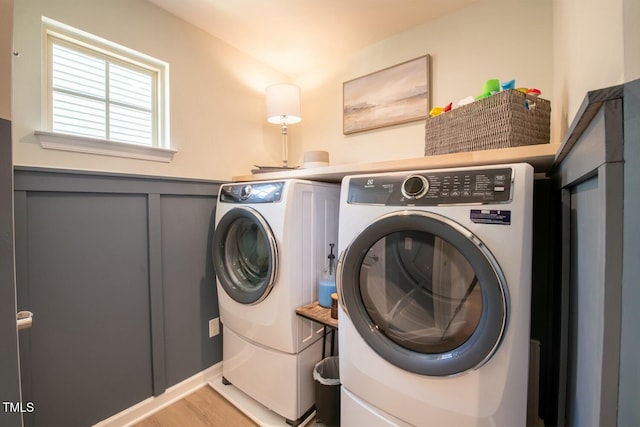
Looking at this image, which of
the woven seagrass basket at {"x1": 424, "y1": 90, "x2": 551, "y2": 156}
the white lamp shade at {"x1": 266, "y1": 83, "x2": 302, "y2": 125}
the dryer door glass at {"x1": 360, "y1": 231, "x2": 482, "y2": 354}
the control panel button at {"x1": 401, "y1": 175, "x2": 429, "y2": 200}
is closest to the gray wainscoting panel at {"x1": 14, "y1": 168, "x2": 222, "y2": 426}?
the white lamp shade at {"x1": 266, "y1": 83, "x2": 302, "y2": 125}

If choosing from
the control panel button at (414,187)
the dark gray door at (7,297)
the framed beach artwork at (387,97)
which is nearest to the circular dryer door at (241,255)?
the control panel button at (414,187)

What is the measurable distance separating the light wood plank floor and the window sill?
4.59 feet

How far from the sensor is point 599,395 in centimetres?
37

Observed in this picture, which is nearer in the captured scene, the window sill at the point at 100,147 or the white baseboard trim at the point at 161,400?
the window sill at the point at 100,147

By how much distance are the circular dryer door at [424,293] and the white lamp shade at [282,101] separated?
50.4 inches

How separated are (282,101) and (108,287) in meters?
1.50

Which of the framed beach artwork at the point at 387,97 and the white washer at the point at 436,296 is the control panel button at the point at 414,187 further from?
the framed beach artwork at the point at 387,97

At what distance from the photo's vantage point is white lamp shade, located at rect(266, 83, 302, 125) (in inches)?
73.2

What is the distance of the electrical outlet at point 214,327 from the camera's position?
5.67ft

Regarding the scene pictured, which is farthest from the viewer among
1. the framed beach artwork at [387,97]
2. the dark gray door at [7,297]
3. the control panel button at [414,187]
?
the framed beach artwork at [387,97]

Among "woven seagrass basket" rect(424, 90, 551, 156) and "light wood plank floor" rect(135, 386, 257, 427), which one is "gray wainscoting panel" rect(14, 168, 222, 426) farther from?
"woven seagrass basket" rect(424, 90, 551, 156)

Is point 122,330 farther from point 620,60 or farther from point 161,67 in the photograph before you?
point 620,60

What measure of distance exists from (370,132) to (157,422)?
7.01 ft

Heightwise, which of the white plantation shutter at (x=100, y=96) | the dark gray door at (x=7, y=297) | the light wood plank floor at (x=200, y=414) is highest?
the white plantation shutter at (x=100, y=96)
